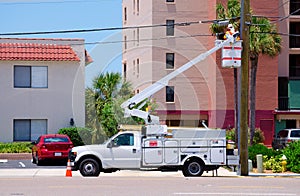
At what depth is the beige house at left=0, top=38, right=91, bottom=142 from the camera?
37.4 metres

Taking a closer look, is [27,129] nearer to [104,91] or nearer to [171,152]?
[104,91]

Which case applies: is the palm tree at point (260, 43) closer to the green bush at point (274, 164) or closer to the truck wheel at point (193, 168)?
the green bush at point (274, 164)

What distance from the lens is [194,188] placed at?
57.3ft

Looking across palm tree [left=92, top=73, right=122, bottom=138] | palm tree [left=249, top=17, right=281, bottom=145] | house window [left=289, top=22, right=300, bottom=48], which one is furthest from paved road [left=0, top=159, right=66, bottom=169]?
house window [left=289, top=22, right=300, bottom=48]

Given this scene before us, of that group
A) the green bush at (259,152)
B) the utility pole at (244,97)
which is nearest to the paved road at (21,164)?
the green bush at (259,152)

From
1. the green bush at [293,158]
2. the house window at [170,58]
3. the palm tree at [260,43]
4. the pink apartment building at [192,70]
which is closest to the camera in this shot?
the green bush at [293,158]

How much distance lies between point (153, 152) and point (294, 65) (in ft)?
111

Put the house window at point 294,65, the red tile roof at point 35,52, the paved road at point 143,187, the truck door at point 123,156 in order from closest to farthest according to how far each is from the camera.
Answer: the paved road at point 143,187 → the truck door at point 123,156 → the red tile roof at point 35,52 → the house window at point 294,65

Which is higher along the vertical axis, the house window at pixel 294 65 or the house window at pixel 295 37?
the house window at pixel 295 37

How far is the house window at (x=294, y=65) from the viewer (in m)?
53.0

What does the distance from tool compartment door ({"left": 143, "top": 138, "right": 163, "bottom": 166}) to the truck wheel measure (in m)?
1.09

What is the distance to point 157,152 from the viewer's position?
22.2 m

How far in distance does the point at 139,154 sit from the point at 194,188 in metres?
5.27

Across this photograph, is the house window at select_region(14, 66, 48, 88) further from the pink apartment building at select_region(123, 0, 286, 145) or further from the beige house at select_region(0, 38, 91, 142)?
the pink apartment building at select_region(123, 0, 286, 145)
